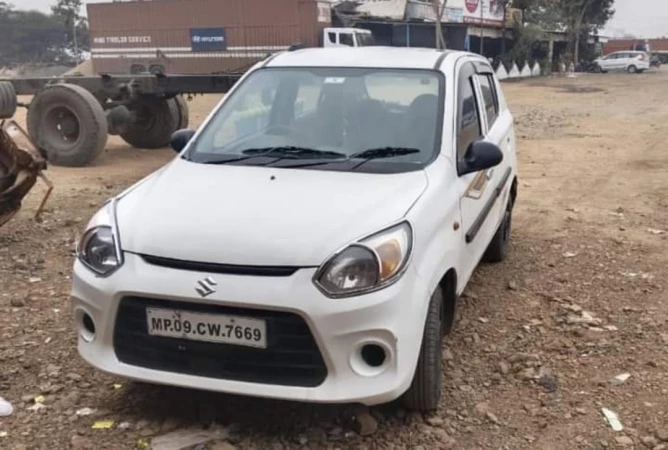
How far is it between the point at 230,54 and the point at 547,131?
2022 centimetres

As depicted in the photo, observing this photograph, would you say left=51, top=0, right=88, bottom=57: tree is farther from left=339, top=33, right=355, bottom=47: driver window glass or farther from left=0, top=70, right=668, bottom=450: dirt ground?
left=0, top=70, right=668, bottom=450: dirt ground

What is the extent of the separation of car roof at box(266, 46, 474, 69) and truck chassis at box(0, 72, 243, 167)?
19.2 feet

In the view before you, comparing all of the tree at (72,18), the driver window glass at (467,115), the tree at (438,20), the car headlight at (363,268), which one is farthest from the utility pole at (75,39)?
the car headlight at (363,268)

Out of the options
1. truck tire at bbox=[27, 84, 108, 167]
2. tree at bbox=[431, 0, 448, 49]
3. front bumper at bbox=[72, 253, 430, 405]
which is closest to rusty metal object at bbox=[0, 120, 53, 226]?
front bumper at bbox=[72, 253, 430, 405]

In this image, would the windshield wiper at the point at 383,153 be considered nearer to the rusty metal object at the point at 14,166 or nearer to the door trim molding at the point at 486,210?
the door trim molding at the point at 486,210

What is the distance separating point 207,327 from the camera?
3.11 m

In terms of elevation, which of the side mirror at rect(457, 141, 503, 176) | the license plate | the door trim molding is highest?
the side mirror at rect(457, 141, 503, 176)

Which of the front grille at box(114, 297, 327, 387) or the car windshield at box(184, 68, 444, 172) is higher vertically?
the car windshield at box(184, 68, 444, 172)

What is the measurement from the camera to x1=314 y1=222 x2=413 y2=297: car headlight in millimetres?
3029

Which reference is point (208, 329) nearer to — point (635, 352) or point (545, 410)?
point (545, 410)

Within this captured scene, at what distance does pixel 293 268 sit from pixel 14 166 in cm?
390

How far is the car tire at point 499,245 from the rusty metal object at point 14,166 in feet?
11.9

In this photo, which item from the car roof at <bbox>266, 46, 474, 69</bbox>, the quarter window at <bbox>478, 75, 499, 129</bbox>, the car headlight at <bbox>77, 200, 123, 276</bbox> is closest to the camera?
the car headlight at <bbox>77, 200, 123, 276</bbox>

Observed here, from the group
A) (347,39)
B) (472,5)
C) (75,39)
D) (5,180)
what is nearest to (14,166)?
(5,180)
